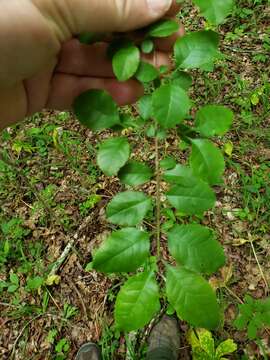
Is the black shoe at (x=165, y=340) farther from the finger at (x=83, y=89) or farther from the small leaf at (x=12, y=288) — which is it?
the finger at (x=83, y=89)

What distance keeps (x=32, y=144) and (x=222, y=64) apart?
4.45 ft

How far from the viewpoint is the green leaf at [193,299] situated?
0.82 metres

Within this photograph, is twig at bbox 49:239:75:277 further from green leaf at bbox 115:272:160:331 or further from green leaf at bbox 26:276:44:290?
green leaf at bbox 115:272:160:331

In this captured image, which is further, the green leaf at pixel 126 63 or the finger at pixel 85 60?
the finger at pixel 85 60

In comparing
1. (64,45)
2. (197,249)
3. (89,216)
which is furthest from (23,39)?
(89,216)

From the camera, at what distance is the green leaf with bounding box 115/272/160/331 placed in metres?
0.86

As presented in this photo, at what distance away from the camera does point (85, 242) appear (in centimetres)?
235

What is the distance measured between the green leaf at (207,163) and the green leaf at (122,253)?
0.19 metres

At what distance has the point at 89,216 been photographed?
2.41m

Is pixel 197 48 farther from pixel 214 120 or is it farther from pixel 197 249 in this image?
pixel 197 249

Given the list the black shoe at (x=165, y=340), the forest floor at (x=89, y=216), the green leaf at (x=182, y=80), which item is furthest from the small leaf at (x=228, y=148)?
the green leaf at (x=182, y=80)

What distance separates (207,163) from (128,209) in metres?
0.22

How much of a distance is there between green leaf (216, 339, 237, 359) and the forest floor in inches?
4.8

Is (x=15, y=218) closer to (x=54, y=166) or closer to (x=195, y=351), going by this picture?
(x=54, y=166)
